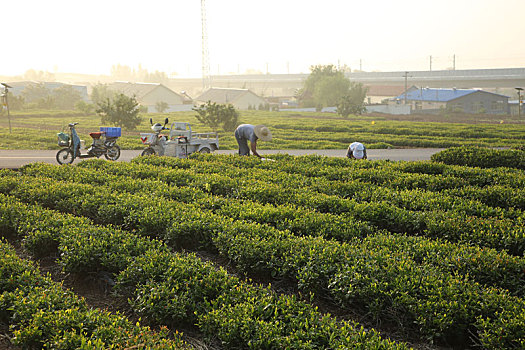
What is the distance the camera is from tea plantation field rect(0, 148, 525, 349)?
5199 mm

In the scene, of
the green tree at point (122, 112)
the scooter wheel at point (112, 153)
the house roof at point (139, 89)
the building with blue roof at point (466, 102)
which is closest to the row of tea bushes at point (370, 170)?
the scooter wheel at point (112, 153)

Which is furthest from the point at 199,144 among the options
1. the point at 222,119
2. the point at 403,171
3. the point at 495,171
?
the point at 222,119

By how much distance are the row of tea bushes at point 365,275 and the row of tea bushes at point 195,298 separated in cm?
52

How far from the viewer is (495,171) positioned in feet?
40.9

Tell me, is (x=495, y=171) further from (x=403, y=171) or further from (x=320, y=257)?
(x=320, y=257)

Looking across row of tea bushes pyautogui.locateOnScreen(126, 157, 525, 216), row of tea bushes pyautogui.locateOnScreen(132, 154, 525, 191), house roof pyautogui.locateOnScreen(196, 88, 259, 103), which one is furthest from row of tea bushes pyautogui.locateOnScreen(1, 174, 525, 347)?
house roof pyautogui.locateOnScreen(196, 88, 259, 103)

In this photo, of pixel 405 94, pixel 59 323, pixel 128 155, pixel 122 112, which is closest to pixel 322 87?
pixel 405 94

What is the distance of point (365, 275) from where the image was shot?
615 centimetres

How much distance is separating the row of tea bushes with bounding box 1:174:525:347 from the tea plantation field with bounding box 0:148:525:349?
22mm

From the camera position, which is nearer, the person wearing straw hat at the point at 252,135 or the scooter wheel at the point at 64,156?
the person wearing straw hat at the point at 252,135

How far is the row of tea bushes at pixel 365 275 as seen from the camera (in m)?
5.42

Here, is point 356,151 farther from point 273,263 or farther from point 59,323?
point 59,323

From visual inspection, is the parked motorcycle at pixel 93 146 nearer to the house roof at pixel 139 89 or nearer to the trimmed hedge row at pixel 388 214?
the trimmed hedge row at pixel 388 214

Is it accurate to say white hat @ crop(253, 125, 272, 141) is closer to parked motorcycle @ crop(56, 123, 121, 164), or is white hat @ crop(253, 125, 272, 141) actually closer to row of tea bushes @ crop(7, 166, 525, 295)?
row of tea bushes @ crop(7, 166, 525, 295)
